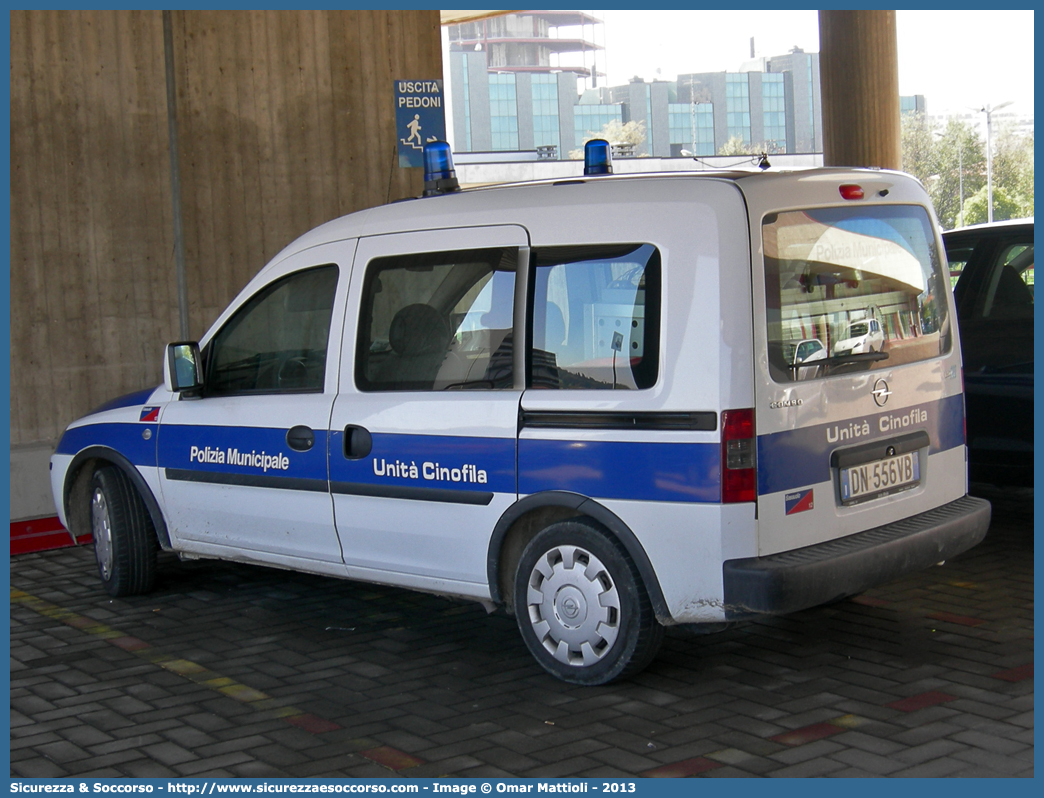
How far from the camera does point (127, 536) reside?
639 cm

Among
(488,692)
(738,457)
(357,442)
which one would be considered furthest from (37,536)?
(738,457)

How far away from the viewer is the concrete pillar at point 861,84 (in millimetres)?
12570

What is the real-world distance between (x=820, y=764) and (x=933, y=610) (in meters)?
2.02

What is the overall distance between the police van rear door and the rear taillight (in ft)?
0.13

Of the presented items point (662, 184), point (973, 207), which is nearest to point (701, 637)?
point (662, 184)

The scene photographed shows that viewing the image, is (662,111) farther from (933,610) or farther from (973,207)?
(933,610)

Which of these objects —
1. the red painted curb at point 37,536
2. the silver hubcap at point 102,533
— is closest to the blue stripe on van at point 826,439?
the silver hubcap at point 102,533

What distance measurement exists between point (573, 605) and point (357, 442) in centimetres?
126

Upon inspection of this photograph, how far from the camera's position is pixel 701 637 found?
17.4ft

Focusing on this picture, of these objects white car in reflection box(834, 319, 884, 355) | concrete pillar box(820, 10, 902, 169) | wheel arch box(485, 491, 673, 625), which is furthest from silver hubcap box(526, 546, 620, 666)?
concrete pillar box(820, 10, 902, 169)

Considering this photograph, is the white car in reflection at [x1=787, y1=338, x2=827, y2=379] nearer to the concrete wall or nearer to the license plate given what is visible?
the license plate

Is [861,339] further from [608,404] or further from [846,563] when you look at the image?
[608,404]

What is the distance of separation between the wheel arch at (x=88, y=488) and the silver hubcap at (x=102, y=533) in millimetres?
110

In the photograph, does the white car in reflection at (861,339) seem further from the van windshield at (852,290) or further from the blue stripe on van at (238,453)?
the blue stripe on van at (238,453)
